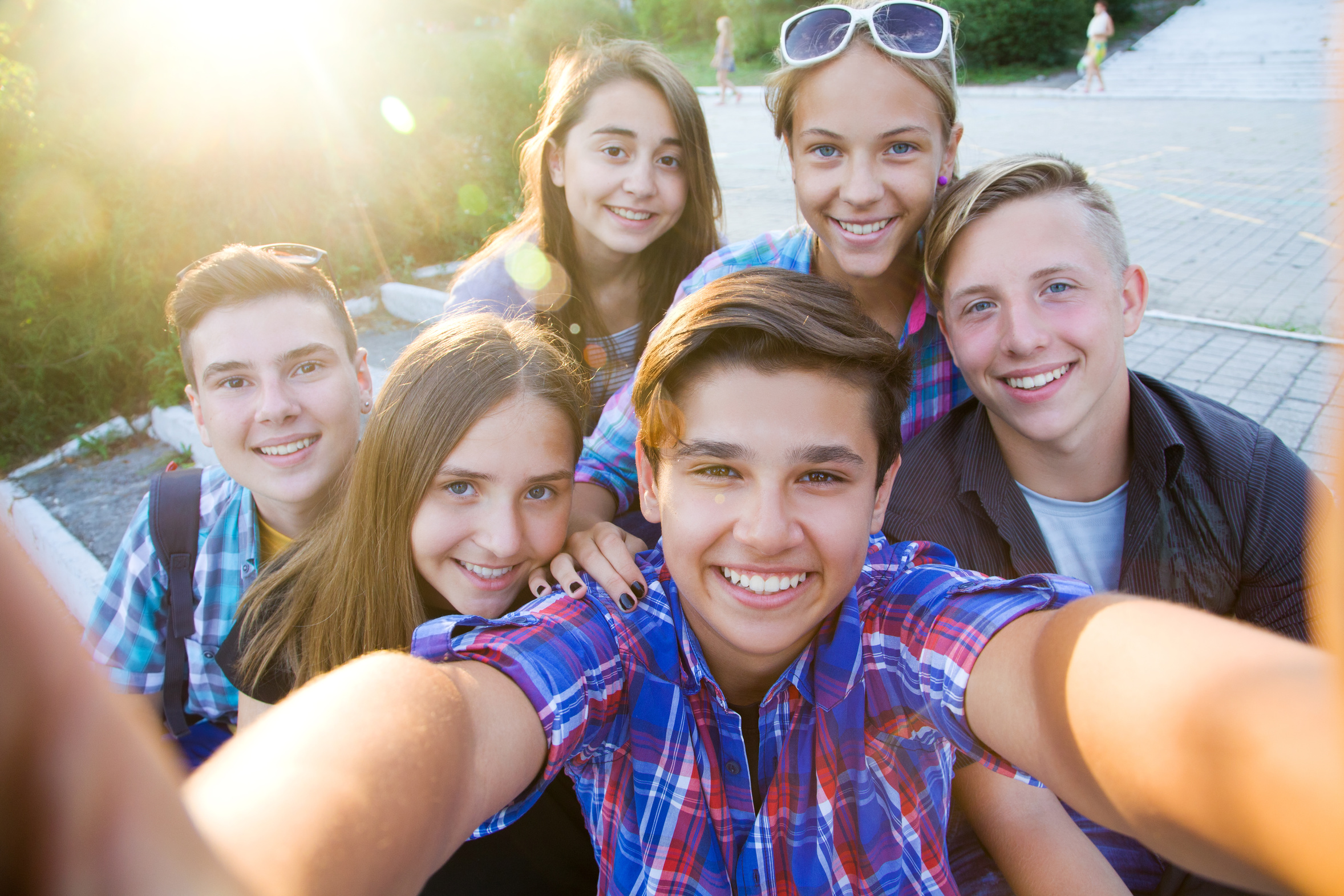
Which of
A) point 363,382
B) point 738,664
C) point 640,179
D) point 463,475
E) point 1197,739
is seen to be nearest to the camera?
point 1197,739

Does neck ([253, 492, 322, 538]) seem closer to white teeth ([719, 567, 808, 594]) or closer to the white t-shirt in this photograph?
white teeth ([719, 567, 808, 594])

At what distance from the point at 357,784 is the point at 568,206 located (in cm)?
307

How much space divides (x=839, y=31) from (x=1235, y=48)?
23.7m

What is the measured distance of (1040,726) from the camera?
1.07m

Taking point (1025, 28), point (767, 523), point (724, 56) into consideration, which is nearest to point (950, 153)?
point (767, 523)

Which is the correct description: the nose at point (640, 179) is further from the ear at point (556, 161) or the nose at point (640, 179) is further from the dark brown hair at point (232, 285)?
the dark brown hair at point (232, 285)

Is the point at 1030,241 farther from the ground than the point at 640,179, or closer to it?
closer to it

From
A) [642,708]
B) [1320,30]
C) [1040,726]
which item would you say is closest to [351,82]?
[642,708]

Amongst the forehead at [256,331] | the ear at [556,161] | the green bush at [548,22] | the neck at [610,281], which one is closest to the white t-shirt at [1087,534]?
the neck at [610,281]

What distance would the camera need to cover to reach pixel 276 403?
235cm

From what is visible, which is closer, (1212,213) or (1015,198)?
(1015,198)

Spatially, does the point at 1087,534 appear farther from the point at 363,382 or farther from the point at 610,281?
the point at 363,382

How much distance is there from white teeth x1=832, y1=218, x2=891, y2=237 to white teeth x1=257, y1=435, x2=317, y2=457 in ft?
6.13

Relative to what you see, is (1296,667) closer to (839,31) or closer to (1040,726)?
(1040,726)
